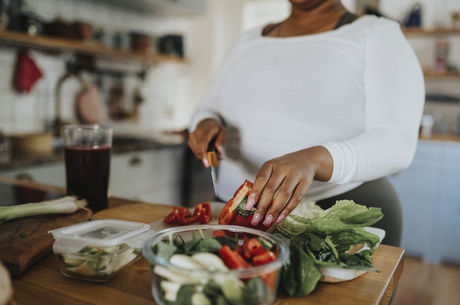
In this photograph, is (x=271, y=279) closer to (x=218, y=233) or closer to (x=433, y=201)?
(x=218, y=233)

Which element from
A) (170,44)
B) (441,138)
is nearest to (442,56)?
(441,138)

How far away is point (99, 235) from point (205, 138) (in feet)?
1.38

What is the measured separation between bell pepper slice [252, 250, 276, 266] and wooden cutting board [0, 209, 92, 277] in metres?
0.33

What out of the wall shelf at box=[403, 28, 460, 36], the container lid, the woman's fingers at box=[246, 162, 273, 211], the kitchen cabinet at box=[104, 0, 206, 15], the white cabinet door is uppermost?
the kitchen cabinet at box=[104, 0, 206, 15]

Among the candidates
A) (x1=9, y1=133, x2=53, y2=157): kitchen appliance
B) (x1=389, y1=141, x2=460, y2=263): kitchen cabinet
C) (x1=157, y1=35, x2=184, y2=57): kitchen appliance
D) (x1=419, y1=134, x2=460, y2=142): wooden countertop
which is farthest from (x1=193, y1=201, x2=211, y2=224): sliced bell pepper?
(x1=157, y1=35, x2=184, y2=57): kitchen appliance

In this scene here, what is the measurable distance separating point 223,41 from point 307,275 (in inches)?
138

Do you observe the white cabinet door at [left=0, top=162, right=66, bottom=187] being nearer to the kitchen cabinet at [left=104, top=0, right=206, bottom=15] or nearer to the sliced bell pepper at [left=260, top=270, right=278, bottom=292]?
the kitchen cabinet at [left=104, top=0, right=206, bottom=15]

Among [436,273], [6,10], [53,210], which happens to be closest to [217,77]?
[53,210]

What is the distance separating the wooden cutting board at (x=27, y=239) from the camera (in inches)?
22.6

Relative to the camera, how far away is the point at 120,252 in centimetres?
55

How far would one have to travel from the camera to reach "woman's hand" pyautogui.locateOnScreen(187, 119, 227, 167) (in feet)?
3.07

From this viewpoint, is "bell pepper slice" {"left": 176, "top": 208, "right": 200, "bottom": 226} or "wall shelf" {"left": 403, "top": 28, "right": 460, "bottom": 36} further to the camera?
"wall shelf" {"left": 403, "top": 28, "right": 460, "bottom": 36}

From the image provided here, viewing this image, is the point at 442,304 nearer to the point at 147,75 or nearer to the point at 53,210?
the point at 53,210

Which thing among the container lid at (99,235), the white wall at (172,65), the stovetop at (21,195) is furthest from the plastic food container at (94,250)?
the white wall at (172,65)
